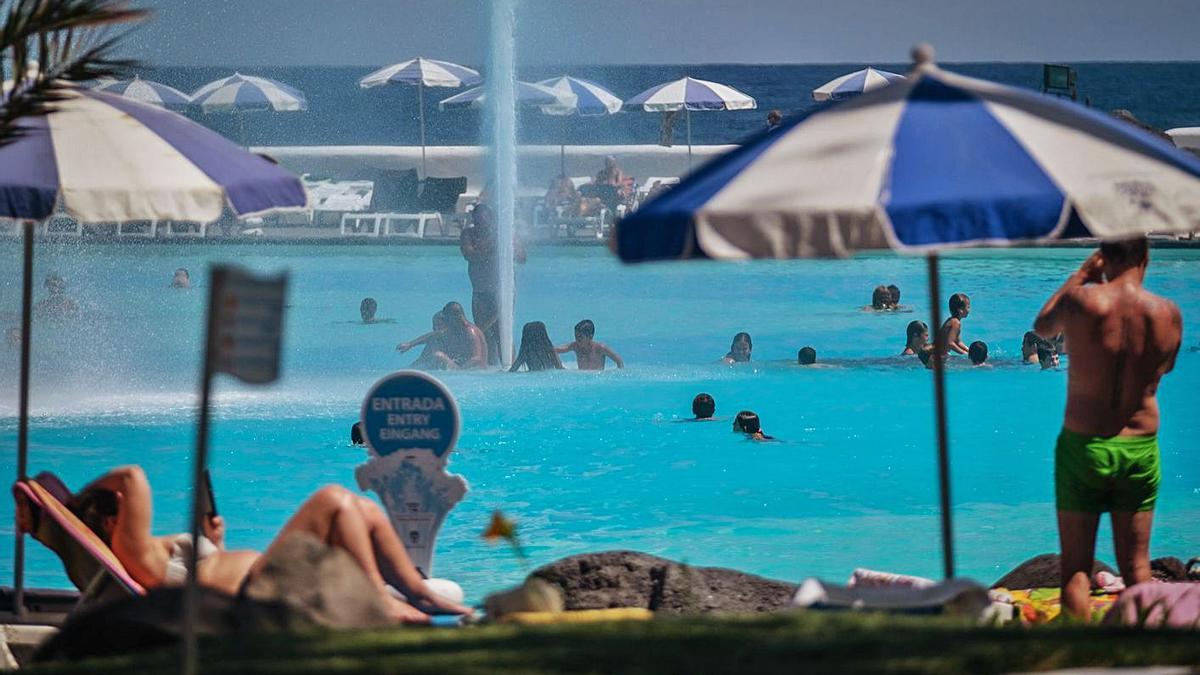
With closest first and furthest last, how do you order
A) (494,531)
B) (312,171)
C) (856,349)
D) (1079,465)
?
(494,531)
(1079,465)
(856,349)
(312,171)

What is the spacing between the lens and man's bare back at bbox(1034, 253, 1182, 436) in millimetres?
5566

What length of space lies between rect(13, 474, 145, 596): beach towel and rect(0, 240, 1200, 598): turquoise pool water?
3.03 m

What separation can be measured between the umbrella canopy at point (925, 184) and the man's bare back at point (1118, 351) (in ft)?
3.21

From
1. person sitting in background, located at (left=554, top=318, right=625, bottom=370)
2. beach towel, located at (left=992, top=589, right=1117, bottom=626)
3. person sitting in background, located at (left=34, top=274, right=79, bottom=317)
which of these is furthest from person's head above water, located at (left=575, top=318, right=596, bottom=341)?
beach towel, located at (left=992, top=589, right=1117, bottom=626)

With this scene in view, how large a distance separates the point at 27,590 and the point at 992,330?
1287 centimetres

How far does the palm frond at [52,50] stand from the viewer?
5.48 meters

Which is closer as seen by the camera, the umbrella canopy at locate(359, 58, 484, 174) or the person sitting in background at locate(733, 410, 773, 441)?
the person sitting in background at locate(733, 410, 773, 441)

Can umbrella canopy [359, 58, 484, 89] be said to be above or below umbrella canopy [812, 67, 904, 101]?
above

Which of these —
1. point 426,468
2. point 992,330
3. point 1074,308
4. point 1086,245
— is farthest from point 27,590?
point 1086,245

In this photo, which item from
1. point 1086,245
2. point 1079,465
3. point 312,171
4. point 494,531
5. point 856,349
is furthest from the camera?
point 312,171

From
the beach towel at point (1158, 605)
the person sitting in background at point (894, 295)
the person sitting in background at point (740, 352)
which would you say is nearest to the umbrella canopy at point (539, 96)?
the person sitting in background at point (894, 295)

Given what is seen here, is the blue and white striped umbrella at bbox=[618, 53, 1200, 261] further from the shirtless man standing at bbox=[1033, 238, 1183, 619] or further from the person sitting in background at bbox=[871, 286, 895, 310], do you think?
the person sitting in background at bbox=[871, 286, 895, 310]

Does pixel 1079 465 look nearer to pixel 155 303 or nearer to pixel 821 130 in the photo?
pixel 821 130

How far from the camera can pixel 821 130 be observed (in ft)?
14.9
